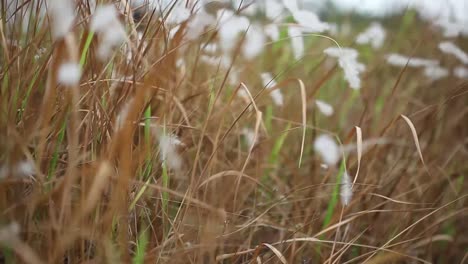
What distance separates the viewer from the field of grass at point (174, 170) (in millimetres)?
693

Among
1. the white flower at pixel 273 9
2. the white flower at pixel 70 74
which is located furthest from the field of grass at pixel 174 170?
the white flower at pixel 273 9

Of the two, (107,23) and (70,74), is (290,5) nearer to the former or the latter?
(107,23)

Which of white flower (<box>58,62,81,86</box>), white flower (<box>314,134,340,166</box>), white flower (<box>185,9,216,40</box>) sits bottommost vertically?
white flower (<box>314,134,340,166</box>)

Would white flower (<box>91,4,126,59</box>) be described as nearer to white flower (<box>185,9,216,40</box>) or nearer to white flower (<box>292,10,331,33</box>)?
white flower (<box>185,9,216,40</box>)

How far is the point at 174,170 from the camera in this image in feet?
3.27

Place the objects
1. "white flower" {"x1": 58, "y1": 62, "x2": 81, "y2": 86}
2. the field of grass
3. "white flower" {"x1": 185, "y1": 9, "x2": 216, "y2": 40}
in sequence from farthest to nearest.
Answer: "white flower" {"x1": 185, "y1": 9, "x2": 216, "y2": 40} < the field of grass < "white flower" {"x1": 58, "y1": 62, "x2": 81, "y2": 86}

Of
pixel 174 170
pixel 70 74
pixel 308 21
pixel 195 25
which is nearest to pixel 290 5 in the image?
pixel 308 21

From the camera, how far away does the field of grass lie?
2.27 ft

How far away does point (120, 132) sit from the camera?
0.64 m

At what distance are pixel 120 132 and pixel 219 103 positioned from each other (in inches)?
25.0

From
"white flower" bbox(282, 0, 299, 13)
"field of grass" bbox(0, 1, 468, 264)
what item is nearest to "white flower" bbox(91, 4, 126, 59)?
"field of grass" bbox(0, 1, 468, 264)

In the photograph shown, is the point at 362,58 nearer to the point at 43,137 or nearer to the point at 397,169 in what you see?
the point at 397,169

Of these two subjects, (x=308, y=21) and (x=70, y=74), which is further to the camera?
(x=308, y=21)

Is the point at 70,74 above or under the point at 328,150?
above
